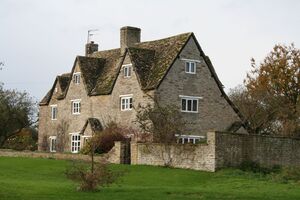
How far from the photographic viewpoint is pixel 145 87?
55.6 meters

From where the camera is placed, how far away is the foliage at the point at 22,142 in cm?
7356

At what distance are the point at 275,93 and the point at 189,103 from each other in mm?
21643

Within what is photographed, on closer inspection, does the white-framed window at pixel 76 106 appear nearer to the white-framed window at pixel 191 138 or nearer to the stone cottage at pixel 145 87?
the stone cottage at pixel 145 87

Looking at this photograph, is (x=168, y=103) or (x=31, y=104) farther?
(x=31, y=104)

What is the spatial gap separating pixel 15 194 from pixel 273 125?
50741mm

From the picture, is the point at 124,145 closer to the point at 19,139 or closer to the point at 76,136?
the point at 76,136

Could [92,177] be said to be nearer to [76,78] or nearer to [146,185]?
[146,185]

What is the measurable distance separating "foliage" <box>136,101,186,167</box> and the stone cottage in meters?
4.10

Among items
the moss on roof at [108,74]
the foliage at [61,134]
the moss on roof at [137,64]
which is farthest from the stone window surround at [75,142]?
the moss on roof at [108,74]

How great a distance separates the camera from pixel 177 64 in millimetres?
55906

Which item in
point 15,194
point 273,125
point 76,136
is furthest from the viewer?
point 273,125

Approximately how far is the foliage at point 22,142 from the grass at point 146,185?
94.1ft

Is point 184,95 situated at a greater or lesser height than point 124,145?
greater

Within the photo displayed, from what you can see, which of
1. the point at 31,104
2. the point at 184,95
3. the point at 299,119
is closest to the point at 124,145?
the point at 184,95
